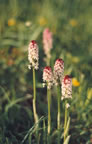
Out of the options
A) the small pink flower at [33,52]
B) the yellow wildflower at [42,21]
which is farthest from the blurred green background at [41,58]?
the small pink flower at [33,52]

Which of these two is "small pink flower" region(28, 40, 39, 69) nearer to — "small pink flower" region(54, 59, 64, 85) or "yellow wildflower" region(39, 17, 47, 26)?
"small pink flower" region(54, 59, 64, 85)

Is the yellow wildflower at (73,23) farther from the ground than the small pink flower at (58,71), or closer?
farther from the ground

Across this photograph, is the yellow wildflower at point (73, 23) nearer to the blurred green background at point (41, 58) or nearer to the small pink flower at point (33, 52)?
the blurred green background at point (41, 58)

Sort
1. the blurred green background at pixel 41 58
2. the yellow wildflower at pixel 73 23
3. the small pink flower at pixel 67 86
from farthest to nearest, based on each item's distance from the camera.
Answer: the yellow wildflower at pixel 73 23, the blurred green background at pixel 41 58, the small pink flower at pixel 67 86

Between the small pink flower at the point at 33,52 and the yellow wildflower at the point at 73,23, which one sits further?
the yellow wildflower at the point at 73,23

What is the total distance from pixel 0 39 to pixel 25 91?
44.3 inches

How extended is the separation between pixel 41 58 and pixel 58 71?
207cm

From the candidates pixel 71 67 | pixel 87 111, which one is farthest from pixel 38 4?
pixel 87 111

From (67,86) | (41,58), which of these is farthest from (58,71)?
(41,58)

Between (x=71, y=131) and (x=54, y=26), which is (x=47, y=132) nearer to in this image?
(x=71, y=131)

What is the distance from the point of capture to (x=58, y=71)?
2051 mm

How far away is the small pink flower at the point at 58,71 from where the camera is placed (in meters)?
2.04

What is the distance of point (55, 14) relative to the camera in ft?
17.3

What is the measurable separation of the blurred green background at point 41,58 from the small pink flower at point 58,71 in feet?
2.46
